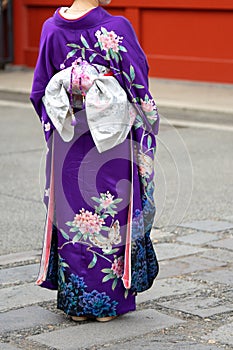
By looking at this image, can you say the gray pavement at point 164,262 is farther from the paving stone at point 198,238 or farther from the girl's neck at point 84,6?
the girl's neck at point 84,6

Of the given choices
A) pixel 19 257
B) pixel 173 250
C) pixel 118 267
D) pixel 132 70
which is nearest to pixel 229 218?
pixel 173 250

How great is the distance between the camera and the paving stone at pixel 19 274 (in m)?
5.48

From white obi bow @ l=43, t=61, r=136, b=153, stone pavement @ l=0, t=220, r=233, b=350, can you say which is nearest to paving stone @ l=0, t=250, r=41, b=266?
stone pavement @ l=0, t=220, r=233, b=350

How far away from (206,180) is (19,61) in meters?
10.5

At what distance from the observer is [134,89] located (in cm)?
455

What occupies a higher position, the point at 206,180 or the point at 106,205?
the point at 106,205

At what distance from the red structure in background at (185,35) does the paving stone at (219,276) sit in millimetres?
9349

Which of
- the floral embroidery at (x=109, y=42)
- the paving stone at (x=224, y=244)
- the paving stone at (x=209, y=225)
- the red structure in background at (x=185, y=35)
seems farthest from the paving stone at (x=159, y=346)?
the red structure in background at (x=185, y=35)

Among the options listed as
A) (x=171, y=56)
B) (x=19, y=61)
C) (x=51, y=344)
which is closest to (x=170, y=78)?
(x=171, y=56)

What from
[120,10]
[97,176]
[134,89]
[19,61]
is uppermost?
[134,89]

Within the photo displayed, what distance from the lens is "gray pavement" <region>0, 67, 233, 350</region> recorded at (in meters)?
4.47

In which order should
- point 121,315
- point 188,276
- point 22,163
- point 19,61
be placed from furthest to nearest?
point 19,61
point 22,163
point 188,276
point 121,315

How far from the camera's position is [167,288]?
17.3 ft

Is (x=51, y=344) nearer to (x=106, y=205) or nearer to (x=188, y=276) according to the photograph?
(x=106, y=205)
